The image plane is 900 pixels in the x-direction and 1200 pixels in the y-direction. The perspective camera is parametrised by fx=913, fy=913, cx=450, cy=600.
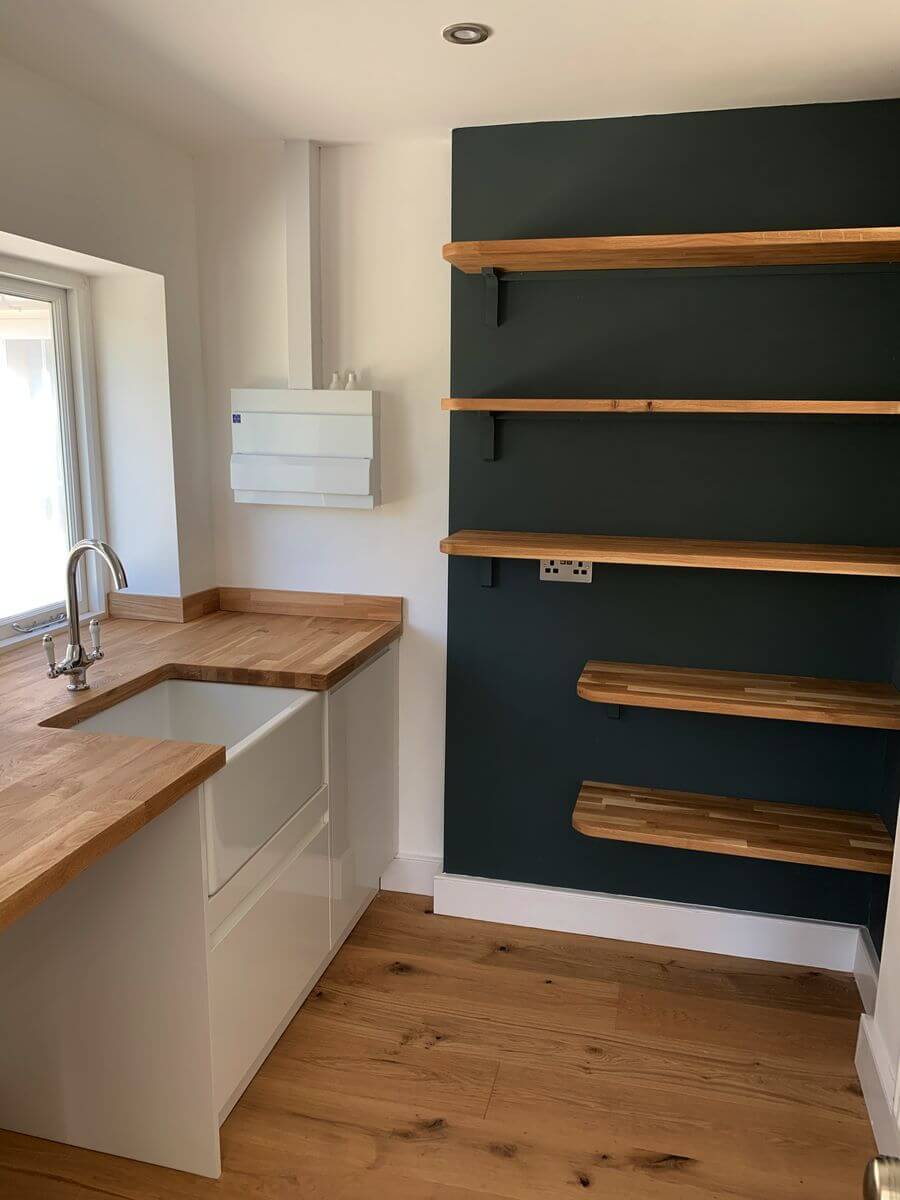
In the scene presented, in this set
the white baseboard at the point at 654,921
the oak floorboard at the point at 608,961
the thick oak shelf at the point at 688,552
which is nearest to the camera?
Answer: the thick oak shelf at the point at 688,552

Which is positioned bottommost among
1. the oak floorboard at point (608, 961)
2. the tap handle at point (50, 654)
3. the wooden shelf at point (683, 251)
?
the oak floorboard at point (608, 961)

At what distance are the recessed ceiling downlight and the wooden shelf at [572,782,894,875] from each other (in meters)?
1.87

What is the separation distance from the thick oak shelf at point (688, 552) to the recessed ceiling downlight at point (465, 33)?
114 cm

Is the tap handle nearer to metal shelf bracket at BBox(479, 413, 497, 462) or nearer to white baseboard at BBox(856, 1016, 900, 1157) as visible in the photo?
metal shelf bracket at BBox(479, 413, 497, 462)

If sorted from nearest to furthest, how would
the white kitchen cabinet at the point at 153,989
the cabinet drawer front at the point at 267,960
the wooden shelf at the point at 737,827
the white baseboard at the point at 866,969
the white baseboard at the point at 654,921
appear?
1. the white kitchen cabinet at the point at 153,989
2. the cabinet drawer front at the point at 267,960
3. the wooden shelf at the point at 737,827
4. the white baseboard at the point at 866,969
5. the white baseboard at the point at 654,921

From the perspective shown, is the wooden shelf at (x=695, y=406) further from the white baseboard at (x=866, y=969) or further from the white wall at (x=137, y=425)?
the white baseboard at (x=866, y=969)

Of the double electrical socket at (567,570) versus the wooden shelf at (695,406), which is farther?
the double electrical socket at (567,570)

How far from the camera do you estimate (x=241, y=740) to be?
2.29 metres

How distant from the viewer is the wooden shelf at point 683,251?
2035 millimetres

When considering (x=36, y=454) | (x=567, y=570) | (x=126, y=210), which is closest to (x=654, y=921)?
(x=567, y=570)

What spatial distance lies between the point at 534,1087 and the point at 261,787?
3.18 ft

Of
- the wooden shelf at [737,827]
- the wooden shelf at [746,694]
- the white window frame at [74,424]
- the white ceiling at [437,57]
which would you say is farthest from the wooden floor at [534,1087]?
the white ceiling at [437,57]

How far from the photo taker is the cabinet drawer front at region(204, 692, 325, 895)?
180cm

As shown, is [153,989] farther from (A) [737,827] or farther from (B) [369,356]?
(B) [369,356]
